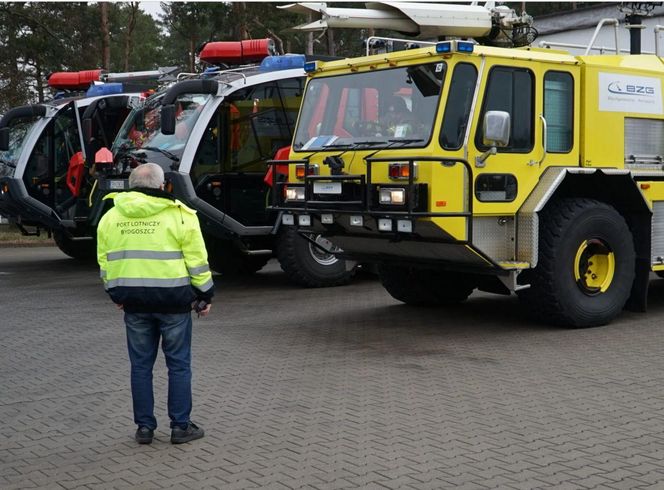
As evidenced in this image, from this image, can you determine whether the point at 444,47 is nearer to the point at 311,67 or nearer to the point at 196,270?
the point at 311,67

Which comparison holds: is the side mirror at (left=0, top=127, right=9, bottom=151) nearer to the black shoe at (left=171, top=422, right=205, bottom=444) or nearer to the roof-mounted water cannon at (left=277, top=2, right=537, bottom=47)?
the roof-mounted water cannon at (left=277, top=2, right=537, bottom=47)

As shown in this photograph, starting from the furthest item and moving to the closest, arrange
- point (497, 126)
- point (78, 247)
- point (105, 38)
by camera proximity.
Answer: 1. point (105, 38)
2. point (78, 247)
3. point (497, 126)

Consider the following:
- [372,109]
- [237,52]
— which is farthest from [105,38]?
[372,109]

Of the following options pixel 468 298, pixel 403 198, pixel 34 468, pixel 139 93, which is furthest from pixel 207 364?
pixel 139 93

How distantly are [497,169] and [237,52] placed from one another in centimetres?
675

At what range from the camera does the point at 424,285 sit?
1109 centimetres

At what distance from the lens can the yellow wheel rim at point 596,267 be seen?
957cm

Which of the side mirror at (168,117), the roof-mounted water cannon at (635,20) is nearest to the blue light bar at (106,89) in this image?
the side mirror at (168,117)

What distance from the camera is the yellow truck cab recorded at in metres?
8.63

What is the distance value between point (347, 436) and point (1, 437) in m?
2.23

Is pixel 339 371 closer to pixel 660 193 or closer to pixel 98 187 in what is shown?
pixel 660 193

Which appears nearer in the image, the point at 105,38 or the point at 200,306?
the point at 200,306

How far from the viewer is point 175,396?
5902 millimetres

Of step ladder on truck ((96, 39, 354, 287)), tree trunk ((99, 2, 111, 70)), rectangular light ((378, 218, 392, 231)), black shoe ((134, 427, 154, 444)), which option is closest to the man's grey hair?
black shoe ((134, 427, 154, 444))
